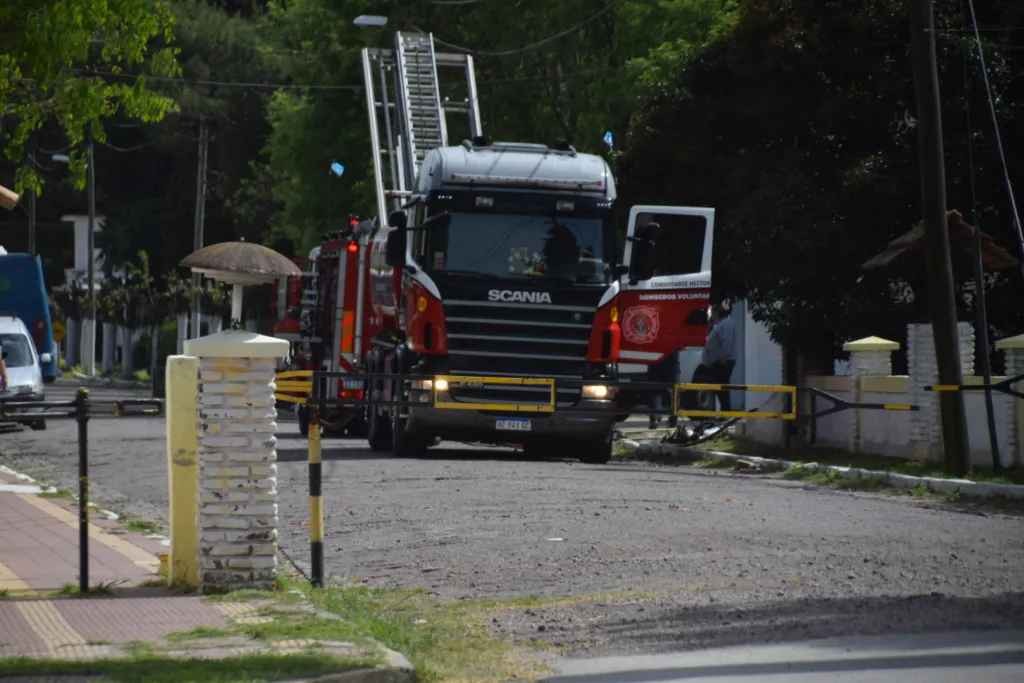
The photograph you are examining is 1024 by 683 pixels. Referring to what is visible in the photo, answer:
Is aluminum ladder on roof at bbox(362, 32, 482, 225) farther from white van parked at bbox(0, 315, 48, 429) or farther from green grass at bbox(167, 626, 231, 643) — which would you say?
green grass at bbox(167, 626, 231, 643)

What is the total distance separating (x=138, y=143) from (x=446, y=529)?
6714cm

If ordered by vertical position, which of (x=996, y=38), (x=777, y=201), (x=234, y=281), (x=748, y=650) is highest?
(x=996, y=38)

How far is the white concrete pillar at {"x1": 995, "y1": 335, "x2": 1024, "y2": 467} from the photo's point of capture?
22828 millimetres

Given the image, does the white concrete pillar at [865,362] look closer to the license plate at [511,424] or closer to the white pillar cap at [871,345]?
the white pillar cap at [871,345]

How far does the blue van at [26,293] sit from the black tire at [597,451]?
20446 millimetres

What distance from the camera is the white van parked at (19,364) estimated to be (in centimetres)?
3400

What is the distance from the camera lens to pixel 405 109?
101ft

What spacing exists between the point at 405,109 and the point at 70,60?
15.3 m

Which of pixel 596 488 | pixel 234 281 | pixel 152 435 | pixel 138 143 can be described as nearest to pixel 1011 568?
pixel 234 281

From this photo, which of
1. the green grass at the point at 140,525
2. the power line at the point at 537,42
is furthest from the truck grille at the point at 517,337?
the power line at the point at 537,42

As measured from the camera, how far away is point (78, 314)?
82.8 meters

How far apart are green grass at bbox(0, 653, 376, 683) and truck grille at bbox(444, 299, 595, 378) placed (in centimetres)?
1525

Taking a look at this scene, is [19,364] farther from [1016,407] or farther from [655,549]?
[655,549]

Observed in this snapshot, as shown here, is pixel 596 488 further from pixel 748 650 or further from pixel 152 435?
pixel 152 435
